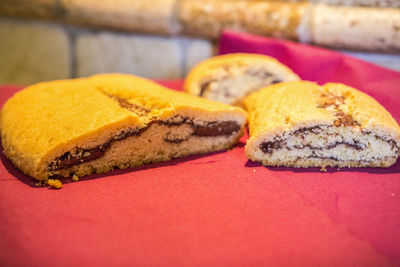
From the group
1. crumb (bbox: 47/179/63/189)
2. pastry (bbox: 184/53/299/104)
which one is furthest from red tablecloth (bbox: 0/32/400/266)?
pastry (bbox: 184/53/299/104)

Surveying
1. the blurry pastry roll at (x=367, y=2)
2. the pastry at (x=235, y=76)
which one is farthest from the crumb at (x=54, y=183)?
the blurry pastry roll at (x=367, y=2)

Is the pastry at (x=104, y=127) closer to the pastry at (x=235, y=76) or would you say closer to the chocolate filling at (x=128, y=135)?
the chocolate filling at (x=128, y=135)

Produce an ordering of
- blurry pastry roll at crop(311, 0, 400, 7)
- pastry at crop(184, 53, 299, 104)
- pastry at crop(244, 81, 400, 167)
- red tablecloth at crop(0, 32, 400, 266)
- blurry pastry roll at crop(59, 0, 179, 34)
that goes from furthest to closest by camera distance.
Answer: blurry pastry roll at crop(59, 0, 179, 34) < blurry pastry roll at crop(311, 0, 400, 7) < pastry at crop(184, 53, 299, 104) < pastry at crop(244, 81, 400, 167) < red tablecloth at crop(0, 32, 400, 266)

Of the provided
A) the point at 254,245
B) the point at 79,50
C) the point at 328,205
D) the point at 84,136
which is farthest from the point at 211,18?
the point at 254,245

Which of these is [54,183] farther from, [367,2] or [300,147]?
[367,2]

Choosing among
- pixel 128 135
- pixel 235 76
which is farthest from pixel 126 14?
pixel 128 135

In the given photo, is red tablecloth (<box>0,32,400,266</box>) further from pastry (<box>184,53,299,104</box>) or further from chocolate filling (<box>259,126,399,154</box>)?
pastry (<box>184,53,299,104</box>)

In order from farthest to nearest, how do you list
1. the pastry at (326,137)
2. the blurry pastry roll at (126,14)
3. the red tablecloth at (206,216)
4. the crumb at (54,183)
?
the blurry pastry roll at (126,14) < the pastry at (326,137) < the crumb at (54,183) < the red tablecloth at (206,216)
